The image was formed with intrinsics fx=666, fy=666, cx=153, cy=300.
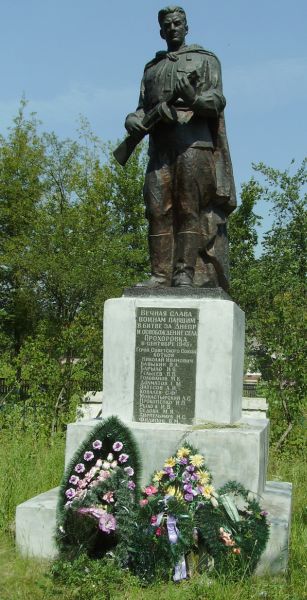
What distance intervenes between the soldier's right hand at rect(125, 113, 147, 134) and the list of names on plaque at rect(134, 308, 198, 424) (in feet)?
4.61

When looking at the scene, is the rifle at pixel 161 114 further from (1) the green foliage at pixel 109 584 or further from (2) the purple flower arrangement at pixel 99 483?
(1) the green foliage at pixel 109 584

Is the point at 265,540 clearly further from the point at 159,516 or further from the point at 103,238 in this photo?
the point at 103,238

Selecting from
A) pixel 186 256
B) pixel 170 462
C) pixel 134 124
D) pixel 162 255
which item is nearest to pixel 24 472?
pixel 170 462

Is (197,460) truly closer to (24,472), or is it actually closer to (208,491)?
(208,491)

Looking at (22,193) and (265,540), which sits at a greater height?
(22,193)

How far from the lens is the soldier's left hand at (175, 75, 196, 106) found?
484cm

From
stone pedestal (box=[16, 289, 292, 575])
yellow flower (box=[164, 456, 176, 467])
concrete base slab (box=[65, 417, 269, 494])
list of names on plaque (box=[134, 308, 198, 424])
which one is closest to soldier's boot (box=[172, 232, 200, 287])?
stone pedestal (box=[16, 289, 292, 575])

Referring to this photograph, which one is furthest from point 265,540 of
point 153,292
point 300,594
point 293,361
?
point 293,361

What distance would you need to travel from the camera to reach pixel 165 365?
15.8 feet

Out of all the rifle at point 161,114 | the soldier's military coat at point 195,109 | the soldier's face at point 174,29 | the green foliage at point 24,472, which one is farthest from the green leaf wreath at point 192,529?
the soldier's face at point 174,29

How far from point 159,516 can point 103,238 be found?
50.3 ft

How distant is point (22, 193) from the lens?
21.1m

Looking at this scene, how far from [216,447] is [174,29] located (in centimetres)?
322

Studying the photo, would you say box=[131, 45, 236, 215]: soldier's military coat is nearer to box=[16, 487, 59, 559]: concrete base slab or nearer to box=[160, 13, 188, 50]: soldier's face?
box=[160, 13, 188, 50]: soldier's face
